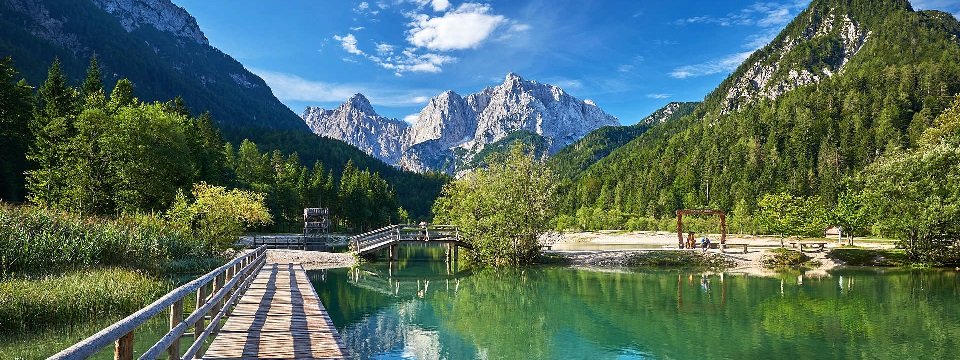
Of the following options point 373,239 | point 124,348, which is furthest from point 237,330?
point 373,239

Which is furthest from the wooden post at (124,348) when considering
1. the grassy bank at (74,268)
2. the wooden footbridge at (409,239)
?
the wooden footbridge at (409,239)

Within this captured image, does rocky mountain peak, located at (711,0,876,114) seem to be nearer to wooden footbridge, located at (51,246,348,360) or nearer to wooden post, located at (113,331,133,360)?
wooden footbridge, located at (51,246,348,360)

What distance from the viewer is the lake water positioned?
17547 mm

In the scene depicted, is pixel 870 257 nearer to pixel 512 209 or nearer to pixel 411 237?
pixel 512 209

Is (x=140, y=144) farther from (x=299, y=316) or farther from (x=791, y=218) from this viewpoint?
(x=791, y=218)

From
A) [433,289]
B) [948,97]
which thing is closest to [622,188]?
[948,97]

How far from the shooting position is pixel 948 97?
4328 inches

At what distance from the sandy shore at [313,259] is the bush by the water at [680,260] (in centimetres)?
2505

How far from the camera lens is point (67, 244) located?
76.3ft

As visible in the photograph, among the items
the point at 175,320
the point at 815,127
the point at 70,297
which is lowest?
the point at 70,297

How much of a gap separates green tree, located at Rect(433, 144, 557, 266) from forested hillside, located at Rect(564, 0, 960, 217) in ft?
191

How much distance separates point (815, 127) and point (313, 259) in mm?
119055

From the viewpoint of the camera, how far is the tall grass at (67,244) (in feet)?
69.7

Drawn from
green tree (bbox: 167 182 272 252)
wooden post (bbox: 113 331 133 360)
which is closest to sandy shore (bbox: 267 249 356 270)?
green tree (bbox: 167 182 272 252)
